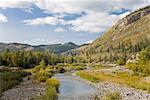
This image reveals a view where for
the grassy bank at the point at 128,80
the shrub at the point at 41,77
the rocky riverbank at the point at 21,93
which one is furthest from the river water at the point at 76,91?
the shrub at the point at 41,77

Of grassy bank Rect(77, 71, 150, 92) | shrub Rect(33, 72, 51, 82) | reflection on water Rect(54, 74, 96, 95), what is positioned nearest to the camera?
reflection on water Rect(54, 74, 96, 95)

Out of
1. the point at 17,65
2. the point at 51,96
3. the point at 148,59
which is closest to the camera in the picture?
the point at 51,96

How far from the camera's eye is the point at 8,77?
3905 inches

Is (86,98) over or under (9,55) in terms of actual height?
under

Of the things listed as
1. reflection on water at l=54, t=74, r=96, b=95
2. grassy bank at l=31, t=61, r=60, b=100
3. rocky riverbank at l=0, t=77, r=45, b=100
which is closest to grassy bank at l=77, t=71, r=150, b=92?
reflection on water at l=54, t=74, r=96, b=95

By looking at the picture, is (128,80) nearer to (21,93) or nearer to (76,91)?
(76,91)

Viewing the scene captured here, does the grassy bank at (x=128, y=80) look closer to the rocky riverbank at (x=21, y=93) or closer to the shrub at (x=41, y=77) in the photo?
the shrub at (x=41, y=77)

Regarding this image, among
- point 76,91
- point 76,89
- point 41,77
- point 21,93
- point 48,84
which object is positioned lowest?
point 76,91

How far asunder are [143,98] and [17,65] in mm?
115465

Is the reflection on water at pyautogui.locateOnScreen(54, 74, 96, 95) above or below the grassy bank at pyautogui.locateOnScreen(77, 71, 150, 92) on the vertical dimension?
below

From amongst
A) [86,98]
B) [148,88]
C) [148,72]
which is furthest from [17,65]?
[86,98]

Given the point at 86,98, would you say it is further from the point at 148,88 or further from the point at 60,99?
the point at 148,88

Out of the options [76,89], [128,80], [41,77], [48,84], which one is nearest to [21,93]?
[76,89]

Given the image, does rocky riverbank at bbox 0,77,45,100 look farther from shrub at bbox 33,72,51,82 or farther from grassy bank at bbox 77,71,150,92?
shrub at bbox 33,72,51,82
